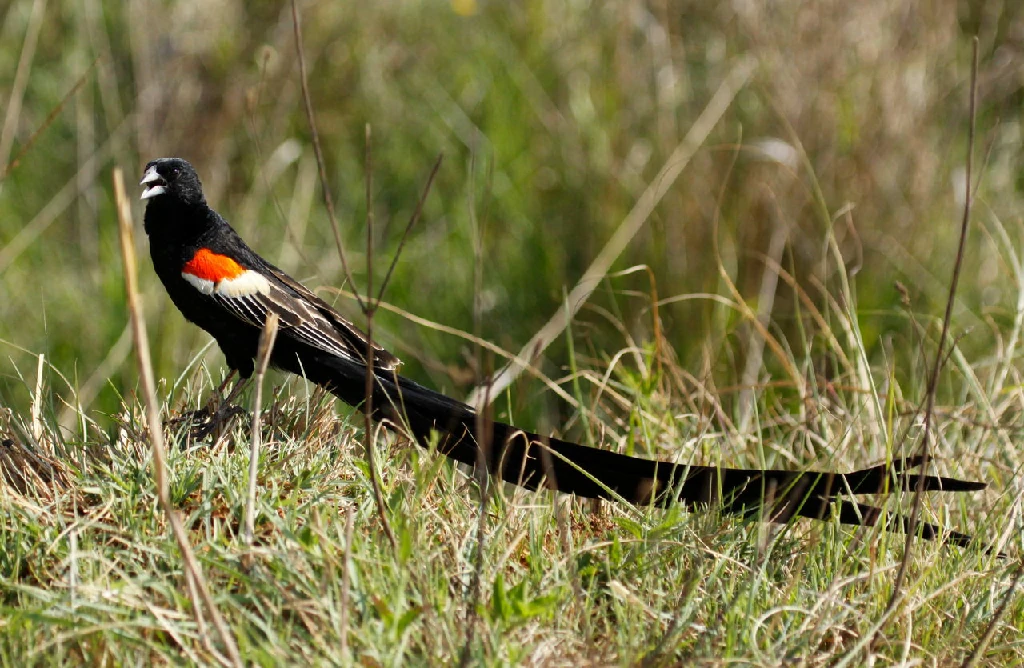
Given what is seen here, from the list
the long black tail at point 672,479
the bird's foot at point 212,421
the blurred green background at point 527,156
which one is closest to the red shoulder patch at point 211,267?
the bird's foot at point 212,421

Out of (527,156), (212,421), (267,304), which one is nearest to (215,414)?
(212,421)

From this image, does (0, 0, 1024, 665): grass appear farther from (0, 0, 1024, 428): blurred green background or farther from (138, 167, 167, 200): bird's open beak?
(138, 167, 167, 200): bird's open beak

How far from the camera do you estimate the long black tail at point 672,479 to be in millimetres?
2078

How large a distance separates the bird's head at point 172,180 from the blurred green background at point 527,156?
95cm

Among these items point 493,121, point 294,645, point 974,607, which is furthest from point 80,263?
point 974,607

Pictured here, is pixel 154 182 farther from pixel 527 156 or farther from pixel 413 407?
pixel 527 156

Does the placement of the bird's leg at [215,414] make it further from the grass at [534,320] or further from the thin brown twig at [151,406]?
the thin brown twig at [151,406]

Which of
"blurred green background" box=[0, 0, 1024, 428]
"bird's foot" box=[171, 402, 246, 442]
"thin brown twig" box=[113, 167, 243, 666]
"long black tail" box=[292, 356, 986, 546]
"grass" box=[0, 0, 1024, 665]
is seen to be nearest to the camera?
"thin brown twig" box=[113, 167, 243, 666]

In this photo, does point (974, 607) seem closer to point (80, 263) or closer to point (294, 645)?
point (294, 645)

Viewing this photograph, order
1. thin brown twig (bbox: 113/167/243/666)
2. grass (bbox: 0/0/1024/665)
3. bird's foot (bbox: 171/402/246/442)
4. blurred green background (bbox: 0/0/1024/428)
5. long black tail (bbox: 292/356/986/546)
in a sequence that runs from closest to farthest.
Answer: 1. thin brown twig (bbox: 113/167/243/666)
2. grass (bbox: 0/0/1024/665)
3. long black tail (bbox: 292/356/986/546)
4. bird's foot (bbox: 171/402/246/442)
5. blurred green background (bbox: 0/0/1024/428)

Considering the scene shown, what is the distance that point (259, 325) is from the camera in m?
2.91

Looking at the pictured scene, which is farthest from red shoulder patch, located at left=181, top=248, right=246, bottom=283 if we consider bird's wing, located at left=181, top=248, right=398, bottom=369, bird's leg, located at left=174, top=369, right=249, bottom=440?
bird's leg, located at left=174, top=369, right=249, bottom=440

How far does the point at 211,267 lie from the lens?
2.93 meters

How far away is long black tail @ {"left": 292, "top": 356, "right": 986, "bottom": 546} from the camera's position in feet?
6.82
